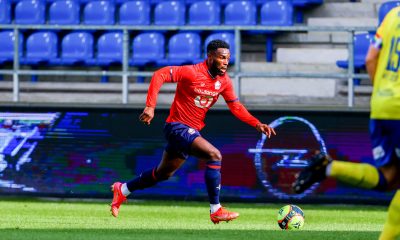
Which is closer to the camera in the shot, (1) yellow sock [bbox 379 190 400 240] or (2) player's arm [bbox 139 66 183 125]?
(1) yellow sock [bbox 379 190 400 240]

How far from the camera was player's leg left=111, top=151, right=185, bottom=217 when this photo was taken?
41.2ft

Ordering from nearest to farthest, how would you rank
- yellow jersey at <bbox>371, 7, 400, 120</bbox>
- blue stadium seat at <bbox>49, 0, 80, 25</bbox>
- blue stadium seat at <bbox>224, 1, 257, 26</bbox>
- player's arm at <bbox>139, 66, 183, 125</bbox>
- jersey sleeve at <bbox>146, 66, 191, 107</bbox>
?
yellow jersey at <bbox>371, 7, 400, 120</bbox> < player's arm at <bbox>139, 66, 183, 125</bbox> < jersey sleeve at <bbox>146, 66, 191, 107</bbox> < blue stadium seat at <bbox>224, 1, 257, 26</bbox> < blue stadium seat at <bbox>49, 0, 80, 25</bbox>

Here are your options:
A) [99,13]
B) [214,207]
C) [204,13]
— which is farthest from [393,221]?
[99,13]

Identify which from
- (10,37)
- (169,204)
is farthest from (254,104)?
(10,37)

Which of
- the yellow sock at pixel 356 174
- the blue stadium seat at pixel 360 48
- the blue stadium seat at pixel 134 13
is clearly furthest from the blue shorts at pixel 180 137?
the blue stadium seat at pixel 134 13

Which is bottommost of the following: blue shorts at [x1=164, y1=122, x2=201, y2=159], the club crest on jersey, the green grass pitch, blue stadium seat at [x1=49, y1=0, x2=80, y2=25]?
the green grass pitch

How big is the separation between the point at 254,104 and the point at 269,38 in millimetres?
3422

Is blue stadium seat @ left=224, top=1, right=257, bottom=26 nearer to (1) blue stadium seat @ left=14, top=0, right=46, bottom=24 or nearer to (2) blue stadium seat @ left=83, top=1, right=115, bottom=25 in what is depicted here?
(2) blue stadium seat @ left=83, top=1, right=115, bottom=25

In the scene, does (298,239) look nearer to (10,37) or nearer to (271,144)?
(271,144)

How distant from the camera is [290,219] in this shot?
38.3 feet

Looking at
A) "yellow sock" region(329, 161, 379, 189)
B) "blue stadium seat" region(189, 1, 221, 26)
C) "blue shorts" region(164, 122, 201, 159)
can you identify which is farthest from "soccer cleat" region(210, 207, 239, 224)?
"blue stadium seat" region(189, 1, 221, 26)

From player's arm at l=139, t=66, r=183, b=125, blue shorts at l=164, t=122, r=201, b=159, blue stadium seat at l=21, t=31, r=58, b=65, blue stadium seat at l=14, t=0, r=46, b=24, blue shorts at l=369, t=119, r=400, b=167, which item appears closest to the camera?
blue shorts at l=369, t=119, r=400, b=167

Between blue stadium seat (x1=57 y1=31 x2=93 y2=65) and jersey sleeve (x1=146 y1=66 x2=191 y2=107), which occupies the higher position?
jersey sleeve (x1=146 y1=66 x2=191 y2=107)

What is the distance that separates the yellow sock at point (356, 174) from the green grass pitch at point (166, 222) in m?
2.25
